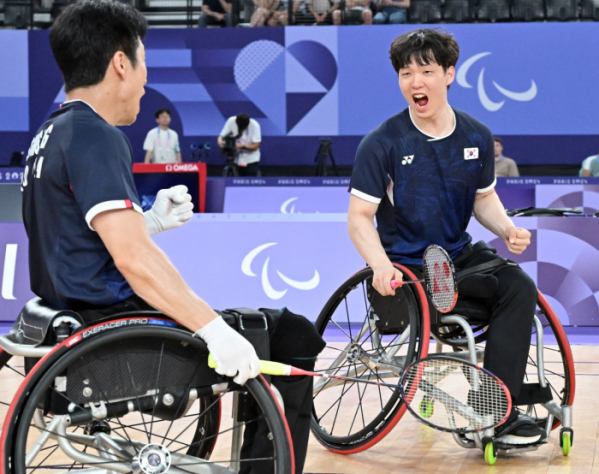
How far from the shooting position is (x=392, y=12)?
1235cm

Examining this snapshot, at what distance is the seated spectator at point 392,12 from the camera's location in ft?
40.5

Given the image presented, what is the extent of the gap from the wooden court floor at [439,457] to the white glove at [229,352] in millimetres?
1169

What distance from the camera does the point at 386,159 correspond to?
297cm

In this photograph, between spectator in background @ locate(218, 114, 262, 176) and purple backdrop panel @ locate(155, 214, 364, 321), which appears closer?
purple backdrop panel @ locate(155, 214, 364, 321)

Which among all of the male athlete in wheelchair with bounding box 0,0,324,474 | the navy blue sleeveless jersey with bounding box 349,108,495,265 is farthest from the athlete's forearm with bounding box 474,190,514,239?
the male athlete in wheelchair with bounding box 0,0,324,474

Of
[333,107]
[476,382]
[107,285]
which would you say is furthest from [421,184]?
[333,107]

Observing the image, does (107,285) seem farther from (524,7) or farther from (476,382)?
(524,7)

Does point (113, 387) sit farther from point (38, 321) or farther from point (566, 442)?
point (566, 442)

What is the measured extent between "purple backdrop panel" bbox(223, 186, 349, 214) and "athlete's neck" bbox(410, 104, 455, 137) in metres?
5.82

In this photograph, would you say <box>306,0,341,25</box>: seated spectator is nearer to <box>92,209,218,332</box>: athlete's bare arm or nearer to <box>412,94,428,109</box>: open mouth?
<box>412,94,428,109</box>: open mouth

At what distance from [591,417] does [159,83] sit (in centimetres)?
1034

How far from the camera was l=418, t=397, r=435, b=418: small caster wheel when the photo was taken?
246cm

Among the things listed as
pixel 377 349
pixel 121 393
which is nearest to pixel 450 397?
pixel 377 349

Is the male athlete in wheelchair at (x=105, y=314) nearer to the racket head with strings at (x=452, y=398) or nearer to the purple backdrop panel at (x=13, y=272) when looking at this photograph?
the racket head with strings at (x=452, y=398)
